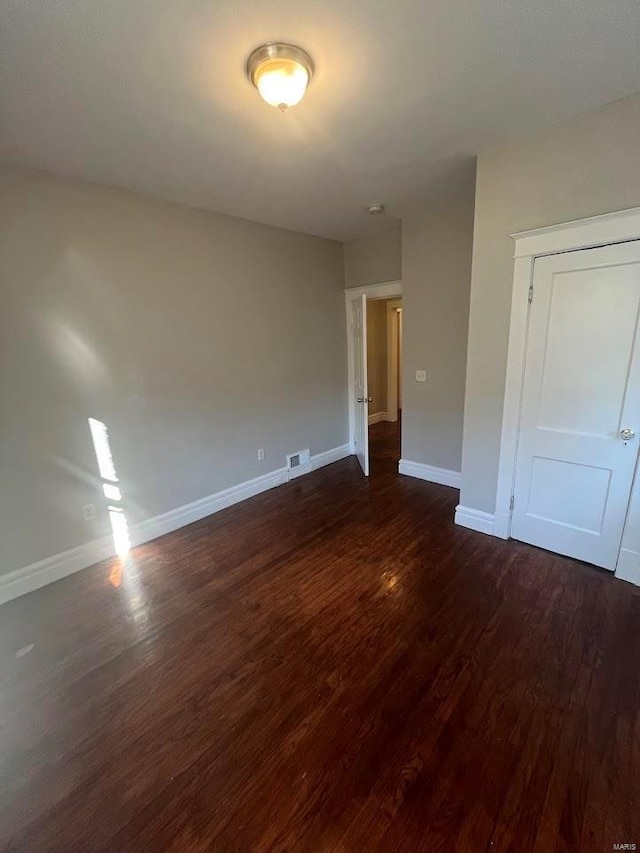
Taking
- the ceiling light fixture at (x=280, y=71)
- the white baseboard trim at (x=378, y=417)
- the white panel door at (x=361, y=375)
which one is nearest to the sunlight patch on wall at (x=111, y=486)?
the ceiling light fixture at (x=280, y=71)

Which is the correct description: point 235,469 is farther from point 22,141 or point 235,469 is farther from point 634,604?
point 634,604

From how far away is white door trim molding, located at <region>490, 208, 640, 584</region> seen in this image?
2069 millimetres

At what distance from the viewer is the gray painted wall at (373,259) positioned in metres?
4.06

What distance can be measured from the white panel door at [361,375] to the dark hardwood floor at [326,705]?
165cm

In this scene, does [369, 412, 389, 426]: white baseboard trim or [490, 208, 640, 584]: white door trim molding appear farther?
[369, 412, 389, 426]: white baseboard trim

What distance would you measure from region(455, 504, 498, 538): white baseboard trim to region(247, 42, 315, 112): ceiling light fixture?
2902 millimetres

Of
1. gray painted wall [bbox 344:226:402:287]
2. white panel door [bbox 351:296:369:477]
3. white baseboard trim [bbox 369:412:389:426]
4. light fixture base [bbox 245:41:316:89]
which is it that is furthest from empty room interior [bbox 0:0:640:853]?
white baseboard trim [bbox 369:412:389:426]

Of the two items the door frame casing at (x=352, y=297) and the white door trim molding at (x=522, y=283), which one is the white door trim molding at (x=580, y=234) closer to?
the white door trim molding at (x=522, y=283)

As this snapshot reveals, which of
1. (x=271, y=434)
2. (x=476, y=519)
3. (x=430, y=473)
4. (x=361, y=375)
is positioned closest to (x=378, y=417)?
(x=361, y=375)

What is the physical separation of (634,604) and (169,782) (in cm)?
257

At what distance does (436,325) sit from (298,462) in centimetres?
213

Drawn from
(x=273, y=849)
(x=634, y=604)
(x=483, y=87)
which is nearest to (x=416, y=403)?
(x=634, y=604)

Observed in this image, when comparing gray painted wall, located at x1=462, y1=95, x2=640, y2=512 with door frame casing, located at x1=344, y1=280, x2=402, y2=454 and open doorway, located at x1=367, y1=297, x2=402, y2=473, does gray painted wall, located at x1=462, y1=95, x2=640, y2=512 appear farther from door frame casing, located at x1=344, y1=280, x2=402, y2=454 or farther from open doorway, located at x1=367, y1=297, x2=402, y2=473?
open doorway, located at x1=367, y1=297, x2=402, y2=473

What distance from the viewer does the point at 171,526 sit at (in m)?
3.22
